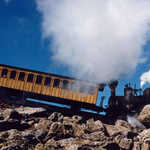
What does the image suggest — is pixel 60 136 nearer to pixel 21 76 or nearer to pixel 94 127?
pixel 94 127

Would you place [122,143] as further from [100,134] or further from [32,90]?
[32,90]

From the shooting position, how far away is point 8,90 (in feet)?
90.3

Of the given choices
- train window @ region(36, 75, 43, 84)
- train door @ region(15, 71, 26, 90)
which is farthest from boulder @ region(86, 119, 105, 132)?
train door @ region(15, 71, 26, 90)

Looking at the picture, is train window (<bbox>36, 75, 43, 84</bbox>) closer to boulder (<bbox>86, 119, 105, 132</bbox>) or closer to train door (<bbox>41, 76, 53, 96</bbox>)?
train door (<bbox>41, 76, 53, 96</bbox>)

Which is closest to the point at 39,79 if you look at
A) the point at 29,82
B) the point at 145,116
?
the point at 29,82

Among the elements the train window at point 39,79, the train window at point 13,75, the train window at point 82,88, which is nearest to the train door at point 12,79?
the train window at point 13,75

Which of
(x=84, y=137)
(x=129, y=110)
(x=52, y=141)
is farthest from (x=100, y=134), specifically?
(x=129, y=110)

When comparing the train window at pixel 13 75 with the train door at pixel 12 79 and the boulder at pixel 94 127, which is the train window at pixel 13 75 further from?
the boulder at pixel 94 127

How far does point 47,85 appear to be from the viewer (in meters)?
26.4

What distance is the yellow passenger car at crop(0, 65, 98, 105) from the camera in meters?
25.8

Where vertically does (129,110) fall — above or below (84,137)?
above

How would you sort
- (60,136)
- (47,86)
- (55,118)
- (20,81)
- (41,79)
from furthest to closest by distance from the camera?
(41,79), (20,81), (47,86), (55,118), (60,136)

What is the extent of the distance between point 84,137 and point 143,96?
15.2m

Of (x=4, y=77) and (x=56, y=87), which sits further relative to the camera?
(x=4, y=77)
